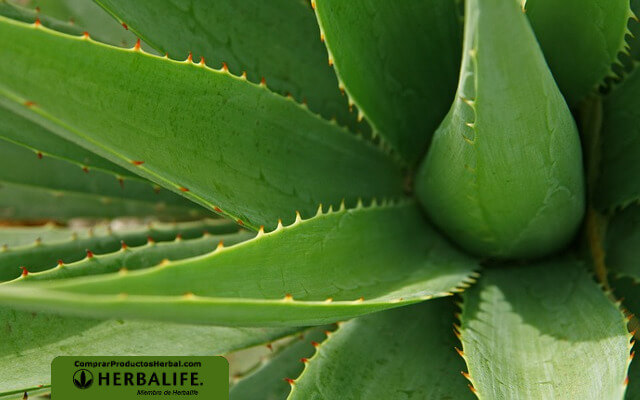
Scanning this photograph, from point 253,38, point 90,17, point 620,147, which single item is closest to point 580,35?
point 620,147

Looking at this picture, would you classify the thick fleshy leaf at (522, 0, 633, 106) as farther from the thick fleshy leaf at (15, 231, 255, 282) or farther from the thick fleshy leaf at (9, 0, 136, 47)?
the thick fleshy leaf at (9, 0, 136, 47)

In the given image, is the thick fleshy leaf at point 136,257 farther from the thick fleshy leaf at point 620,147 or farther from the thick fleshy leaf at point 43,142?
the thick fleshy leaf at point 620,147

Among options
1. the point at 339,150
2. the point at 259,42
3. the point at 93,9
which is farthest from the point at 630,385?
the point at 93,9

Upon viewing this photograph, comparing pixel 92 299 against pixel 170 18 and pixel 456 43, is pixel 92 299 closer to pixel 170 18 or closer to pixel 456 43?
pixel 170 18

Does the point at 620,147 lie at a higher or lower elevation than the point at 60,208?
lower

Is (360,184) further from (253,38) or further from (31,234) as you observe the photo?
(31,234)

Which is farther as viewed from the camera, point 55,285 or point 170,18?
point 170,18

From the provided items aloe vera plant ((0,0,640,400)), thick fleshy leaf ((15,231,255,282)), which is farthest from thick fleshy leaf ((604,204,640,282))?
thick fleshy leaf ((15,231,255,282))
